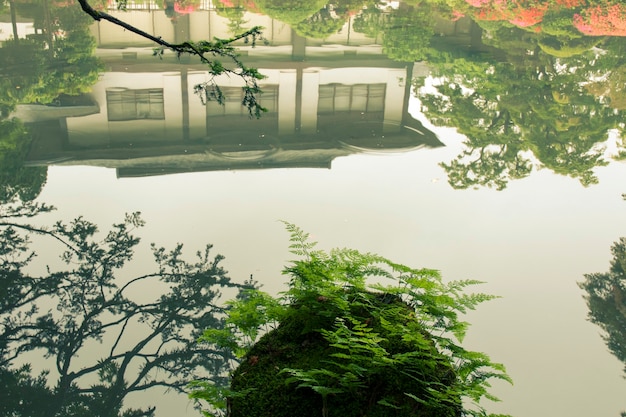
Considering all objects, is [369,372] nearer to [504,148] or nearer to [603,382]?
[603,382]

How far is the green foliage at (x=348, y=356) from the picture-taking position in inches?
137

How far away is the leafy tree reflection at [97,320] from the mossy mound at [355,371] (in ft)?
6.38

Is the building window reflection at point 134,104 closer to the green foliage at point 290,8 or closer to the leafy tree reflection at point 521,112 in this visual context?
the leafy tree reflection at point 521,112

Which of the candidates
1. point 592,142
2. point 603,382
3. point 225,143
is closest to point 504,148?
point 592,142

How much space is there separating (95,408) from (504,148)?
10114 millimetres

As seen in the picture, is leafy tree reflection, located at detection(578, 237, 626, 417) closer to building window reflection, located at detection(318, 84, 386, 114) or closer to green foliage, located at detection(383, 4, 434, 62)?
building window reflection, located at detection(318, 84, 386, 114)

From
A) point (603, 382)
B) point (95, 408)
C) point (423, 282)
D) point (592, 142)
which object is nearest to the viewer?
point (423, 282)

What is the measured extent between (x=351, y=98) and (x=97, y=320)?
419 inches

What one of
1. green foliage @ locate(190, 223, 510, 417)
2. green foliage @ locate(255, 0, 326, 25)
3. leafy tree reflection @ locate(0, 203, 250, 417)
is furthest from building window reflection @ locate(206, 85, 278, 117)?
green foliage @ locate(190, 223, 510, 417)

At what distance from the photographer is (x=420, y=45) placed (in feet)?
67.7

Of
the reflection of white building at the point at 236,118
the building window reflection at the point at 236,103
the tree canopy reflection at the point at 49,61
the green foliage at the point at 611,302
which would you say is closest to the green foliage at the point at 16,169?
the reflection of white building at the point at 236,118

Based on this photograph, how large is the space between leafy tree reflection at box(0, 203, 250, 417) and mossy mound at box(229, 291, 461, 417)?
1945mm

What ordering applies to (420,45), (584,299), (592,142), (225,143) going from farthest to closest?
(420,45) < (592,142) < (225,143) < (584,299)

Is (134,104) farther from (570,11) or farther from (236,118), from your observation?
(570,11)
